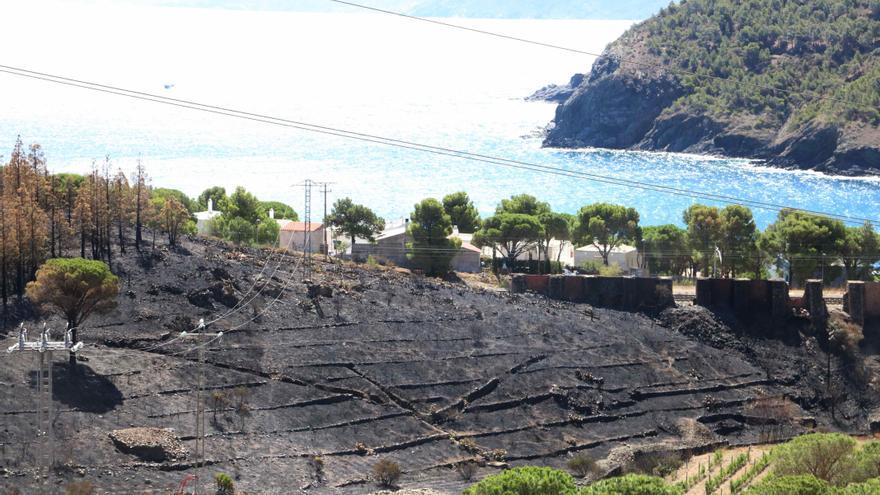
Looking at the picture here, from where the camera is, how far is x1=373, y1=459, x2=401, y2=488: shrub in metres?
37.8

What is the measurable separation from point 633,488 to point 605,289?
27207 mm

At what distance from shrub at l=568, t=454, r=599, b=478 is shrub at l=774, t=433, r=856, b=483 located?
24.3 ft

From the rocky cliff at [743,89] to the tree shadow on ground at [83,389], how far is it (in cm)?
11341

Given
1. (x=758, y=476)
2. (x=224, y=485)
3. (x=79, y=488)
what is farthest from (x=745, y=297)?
(x=79, y=488)

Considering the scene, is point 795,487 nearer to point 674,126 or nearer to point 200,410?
point 200,410

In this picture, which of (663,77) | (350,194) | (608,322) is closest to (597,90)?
(663,77)

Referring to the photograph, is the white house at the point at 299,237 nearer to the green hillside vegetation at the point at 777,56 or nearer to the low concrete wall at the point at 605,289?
the low concrete wall at the point at 605,289

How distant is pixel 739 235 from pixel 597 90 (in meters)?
107

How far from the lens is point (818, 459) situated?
3353 cm

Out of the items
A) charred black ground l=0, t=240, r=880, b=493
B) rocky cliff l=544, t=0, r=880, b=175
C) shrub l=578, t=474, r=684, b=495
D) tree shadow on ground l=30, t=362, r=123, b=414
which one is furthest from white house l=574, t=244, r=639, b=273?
rocky cliff l=544, t=0, r=880, b=175

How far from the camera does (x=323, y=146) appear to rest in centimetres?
17975

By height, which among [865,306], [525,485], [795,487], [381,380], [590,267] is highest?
[590,267]

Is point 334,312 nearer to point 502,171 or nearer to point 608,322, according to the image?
point 608,322

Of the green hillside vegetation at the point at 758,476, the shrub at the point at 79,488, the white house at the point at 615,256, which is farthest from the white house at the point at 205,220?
the shrub at the point at 79,488
